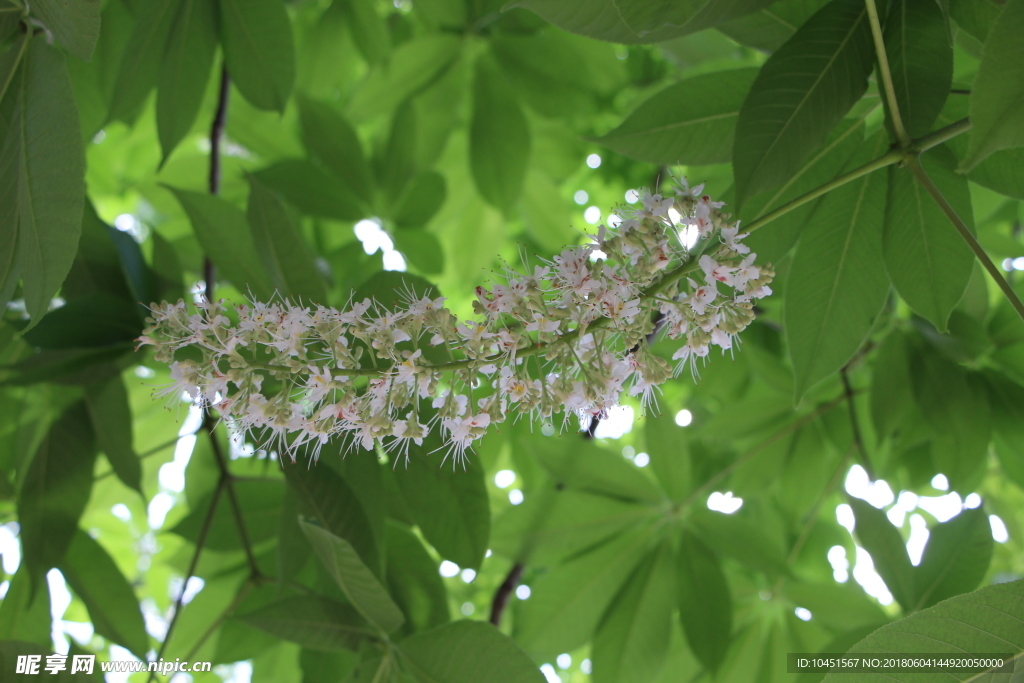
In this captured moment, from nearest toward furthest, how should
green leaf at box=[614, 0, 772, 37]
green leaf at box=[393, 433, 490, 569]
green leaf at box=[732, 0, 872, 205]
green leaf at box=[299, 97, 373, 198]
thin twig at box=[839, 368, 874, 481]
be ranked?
1. green leaf at box=[614, 0, 772, 37]
2. green leaf at box=[732, 0, 872, 205]
3. green leaf at box=[393, 433, 490, 569]
4. thin twig at box=[839, 368, 874, 481]
5. green leaf at box=[299, 97, 373, 198]

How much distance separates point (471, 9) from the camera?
2494 millimetres

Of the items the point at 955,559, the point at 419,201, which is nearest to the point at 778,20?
the point at 955,559

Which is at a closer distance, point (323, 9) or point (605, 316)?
point (605, 316)

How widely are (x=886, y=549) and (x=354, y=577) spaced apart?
1455 millimetres

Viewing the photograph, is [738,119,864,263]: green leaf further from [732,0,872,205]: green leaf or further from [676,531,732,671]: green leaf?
[676,531,732,671]: green leaf

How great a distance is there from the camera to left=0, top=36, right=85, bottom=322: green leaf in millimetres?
1016

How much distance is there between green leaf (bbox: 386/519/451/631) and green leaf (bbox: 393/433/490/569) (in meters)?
0.26

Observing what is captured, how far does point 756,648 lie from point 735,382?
1.01m

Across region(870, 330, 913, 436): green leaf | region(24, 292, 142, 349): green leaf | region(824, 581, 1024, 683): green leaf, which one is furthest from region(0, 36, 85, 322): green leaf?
region(870, 330, 913, 436): green leaf

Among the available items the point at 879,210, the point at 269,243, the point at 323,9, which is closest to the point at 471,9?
the point at 323,9

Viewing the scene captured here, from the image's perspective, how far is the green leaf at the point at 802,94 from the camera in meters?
1.16

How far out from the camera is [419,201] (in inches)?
104

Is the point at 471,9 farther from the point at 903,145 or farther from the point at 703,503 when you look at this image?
the point at 703,503

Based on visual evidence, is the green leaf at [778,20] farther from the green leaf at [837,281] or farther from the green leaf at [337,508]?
the green leaf at [337,508]
